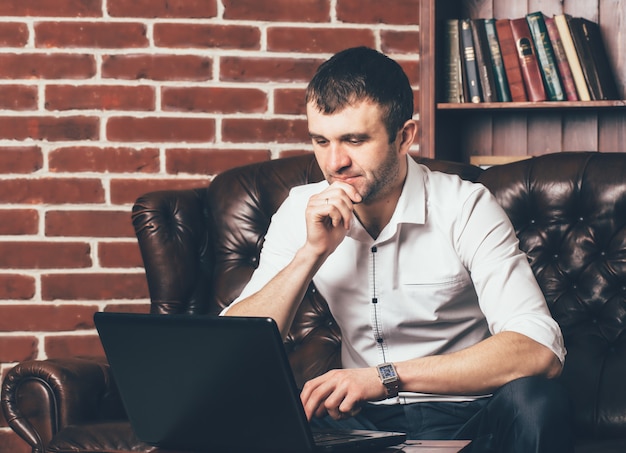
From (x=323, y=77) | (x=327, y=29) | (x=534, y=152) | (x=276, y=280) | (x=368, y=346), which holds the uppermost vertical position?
(x=327, y=29)

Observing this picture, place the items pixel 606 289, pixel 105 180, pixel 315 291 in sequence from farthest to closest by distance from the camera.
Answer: pixel 105 180 < pixel 315 291 < pixel 606 289

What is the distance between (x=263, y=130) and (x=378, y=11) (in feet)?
1.69

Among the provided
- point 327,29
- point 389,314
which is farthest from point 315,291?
point 327,29

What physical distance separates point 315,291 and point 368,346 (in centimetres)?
41

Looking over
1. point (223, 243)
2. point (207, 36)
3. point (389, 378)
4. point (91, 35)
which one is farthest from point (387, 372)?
point (91, 35)

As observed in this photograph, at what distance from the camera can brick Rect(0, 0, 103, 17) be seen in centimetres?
261

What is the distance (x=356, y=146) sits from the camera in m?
1.84

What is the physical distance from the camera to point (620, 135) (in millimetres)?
2725

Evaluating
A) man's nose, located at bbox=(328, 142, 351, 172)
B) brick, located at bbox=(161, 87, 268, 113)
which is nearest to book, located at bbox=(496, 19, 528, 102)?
brick, located at bbox=(161, 87, 268, 113)

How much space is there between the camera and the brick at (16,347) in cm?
266

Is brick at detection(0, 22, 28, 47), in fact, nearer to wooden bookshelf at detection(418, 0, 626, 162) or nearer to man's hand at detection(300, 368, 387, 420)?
wooden bookshelf at detection(418, 0, 626, 162)

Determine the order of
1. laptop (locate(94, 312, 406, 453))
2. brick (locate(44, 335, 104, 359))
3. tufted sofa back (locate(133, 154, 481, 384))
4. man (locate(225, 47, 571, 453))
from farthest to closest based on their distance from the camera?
1. brick (locate(44, 335, 104, 359))
2. tufted sofa back (locate(133, 154, 481, 384))
3. man (locate(225, 47, 571, 453))
4. laptop (locate(94, 312, 406, 453))

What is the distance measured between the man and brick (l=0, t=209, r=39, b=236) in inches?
38.6

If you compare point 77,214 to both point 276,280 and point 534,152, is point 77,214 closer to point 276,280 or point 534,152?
point 276,280
